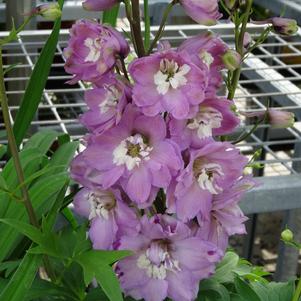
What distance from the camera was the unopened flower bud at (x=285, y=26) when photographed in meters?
0.84

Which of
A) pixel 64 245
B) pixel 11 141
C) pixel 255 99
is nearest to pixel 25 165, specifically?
pixel 64 245

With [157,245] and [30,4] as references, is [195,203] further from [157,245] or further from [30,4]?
[30,4]

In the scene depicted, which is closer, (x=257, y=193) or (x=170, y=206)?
(x=170, y=206)

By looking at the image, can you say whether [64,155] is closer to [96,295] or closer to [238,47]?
[96,295]

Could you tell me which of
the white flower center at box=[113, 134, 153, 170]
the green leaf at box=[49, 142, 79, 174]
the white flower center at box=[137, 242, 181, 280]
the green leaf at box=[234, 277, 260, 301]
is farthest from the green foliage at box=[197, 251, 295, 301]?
the green leaf at box=[49, 142, 79, 174]

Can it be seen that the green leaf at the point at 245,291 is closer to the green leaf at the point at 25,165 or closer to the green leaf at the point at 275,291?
the green leaf at the point at 275,291

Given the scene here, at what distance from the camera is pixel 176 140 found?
2.46 ft

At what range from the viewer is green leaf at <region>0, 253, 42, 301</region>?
0.82 m

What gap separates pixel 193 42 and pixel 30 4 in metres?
0.99

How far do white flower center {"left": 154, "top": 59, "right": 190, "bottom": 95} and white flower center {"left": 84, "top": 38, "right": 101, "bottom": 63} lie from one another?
6 cm

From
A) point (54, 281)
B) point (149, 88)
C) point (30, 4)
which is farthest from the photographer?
point (30, 4)

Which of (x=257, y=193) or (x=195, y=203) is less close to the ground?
(x=195, y=203)

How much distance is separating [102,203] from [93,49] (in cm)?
16

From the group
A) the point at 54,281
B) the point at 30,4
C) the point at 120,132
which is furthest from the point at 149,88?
the point at 30,4
